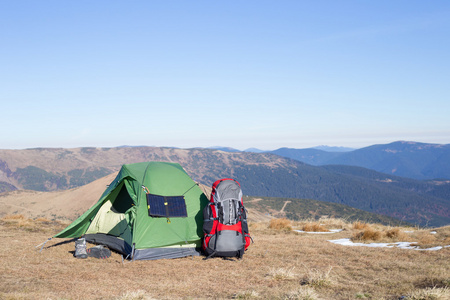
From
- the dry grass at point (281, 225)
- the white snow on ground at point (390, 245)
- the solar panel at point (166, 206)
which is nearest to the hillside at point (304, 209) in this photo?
the dry grass at point (281, 225)

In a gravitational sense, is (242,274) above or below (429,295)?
below

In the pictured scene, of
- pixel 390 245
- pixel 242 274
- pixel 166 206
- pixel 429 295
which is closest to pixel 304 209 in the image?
pixel 390 245

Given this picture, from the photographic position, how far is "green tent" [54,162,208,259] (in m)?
10.9

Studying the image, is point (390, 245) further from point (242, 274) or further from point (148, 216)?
point (148, 216)

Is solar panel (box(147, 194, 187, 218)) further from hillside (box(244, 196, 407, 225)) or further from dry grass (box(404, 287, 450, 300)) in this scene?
hillside (box(244, 196, 407, 225))

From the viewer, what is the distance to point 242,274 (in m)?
8.89

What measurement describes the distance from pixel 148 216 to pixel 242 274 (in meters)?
3.80

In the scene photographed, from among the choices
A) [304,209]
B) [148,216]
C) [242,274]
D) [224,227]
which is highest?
[148,216]

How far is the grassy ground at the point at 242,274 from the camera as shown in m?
6.89

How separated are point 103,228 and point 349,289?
29.2ft

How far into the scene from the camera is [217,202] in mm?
10805

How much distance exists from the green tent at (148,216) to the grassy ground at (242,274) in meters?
0.52

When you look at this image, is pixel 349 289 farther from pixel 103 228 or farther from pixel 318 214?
pixel 318 214

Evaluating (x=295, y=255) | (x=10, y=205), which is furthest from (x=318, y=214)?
(x=295, y=255)
